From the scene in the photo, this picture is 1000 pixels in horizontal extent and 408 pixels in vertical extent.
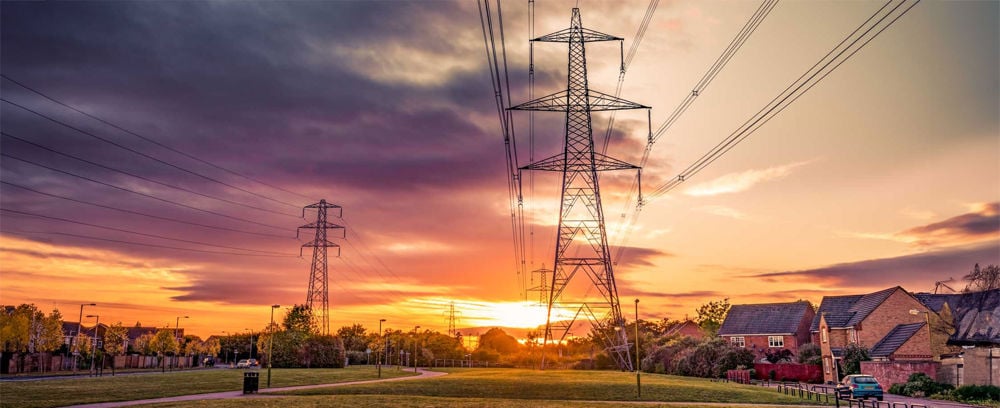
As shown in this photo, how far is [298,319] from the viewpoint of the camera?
14788 centimetres

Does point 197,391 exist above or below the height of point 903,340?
below

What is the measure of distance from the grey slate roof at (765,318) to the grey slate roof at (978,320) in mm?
46485

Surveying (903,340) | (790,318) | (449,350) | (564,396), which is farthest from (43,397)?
(449,350)

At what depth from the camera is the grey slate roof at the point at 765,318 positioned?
350 feet

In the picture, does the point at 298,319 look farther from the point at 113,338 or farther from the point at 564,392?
the point at 564,392

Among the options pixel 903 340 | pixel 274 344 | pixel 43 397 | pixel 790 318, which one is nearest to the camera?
pixel 43 397

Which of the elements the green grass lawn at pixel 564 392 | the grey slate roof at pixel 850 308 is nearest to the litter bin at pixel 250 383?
the green grass lawn at pixel 564 392

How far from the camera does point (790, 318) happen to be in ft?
352

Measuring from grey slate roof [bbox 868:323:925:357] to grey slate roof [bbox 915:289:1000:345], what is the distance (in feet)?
31.0

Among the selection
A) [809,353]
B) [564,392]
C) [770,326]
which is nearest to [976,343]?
[564,392]

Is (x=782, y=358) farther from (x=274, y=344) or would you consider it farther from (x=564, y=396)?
(x=274, y=344)

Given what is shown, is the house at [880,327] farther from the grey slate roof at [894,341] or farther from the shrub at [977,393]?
the shrub at [977,393]

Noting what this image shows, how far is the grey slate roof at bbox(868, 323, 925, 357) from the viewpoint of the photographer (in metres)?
69.4

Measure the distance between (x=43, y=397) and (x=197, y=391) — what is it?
12.2m
